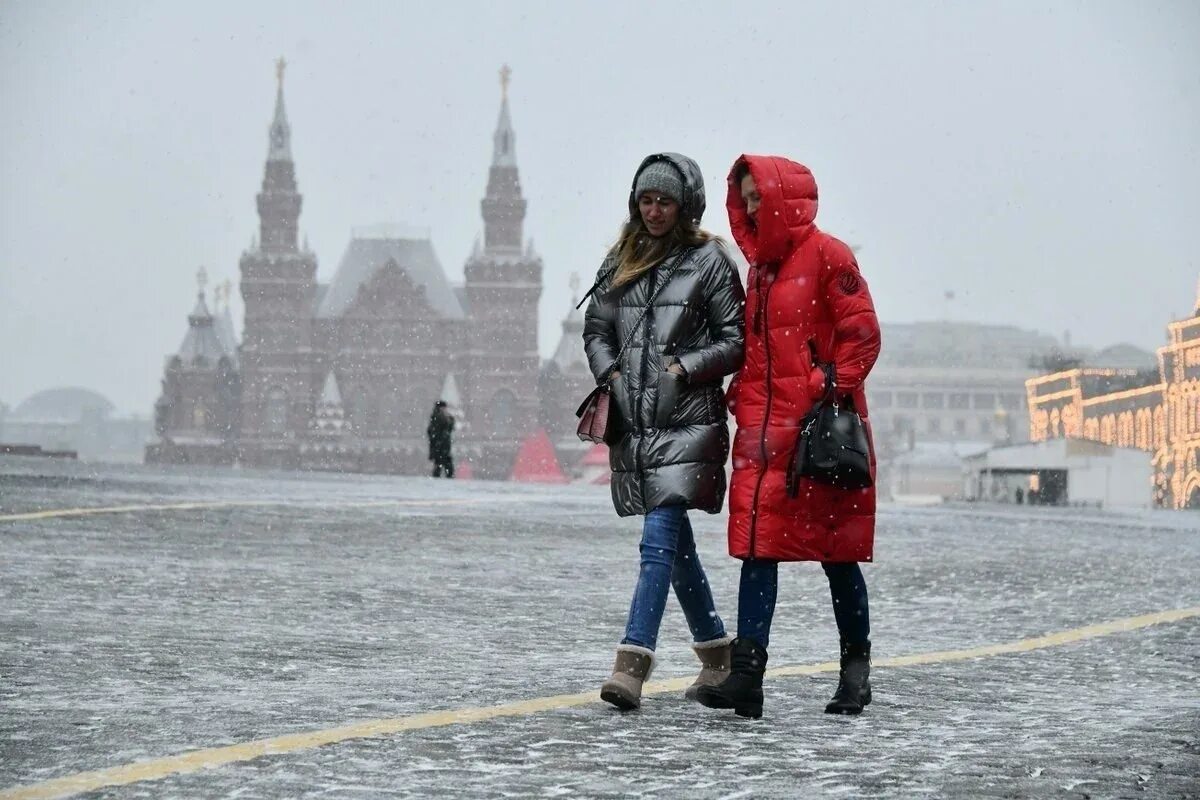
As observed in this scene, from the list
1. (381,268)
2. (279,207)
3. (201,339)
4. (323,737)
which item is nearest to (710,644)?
(323,737)

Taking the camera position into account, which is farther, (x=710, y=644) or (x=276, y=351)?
(x=276, y=351)

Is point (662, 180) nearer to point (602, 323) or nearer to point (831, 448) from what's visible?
point (602, 323)

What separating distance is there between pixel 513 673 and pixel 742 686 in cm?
105

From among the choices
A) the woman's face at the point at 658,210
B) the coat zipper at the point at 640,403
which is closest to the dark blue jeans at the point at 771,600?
the coat zipper at the point at 640,403

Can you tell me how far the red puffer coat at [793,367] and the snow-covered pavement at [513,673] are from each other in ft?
1.48

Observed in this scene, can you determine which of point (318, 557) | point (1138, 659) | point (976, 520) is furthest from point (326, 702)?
point (976, 520)

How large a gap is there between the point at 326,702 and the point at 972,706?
1.66 m

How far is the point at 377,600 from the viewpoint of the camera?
7848mm

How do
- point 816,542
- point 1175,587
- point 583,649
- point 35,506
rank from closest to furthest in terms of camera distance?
point 816,542 → point 583,649 → point 1175,587 → point 35,506

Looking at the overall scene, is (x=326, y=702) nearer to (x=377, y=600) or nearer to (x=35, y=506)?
(x=377, y=600)

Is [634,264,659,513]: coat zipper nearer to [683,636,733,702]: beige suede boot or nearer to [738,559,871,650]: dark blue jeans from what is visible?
[738,559,871,650]: dark blue jeans

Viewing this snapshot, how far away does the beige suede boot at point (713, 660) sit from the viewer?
5074mm

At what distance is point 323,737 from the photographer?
13.8 ft

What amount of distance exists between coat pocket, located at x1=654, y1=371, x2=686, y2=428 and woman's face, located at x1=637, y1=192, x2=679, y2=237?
387 mm
